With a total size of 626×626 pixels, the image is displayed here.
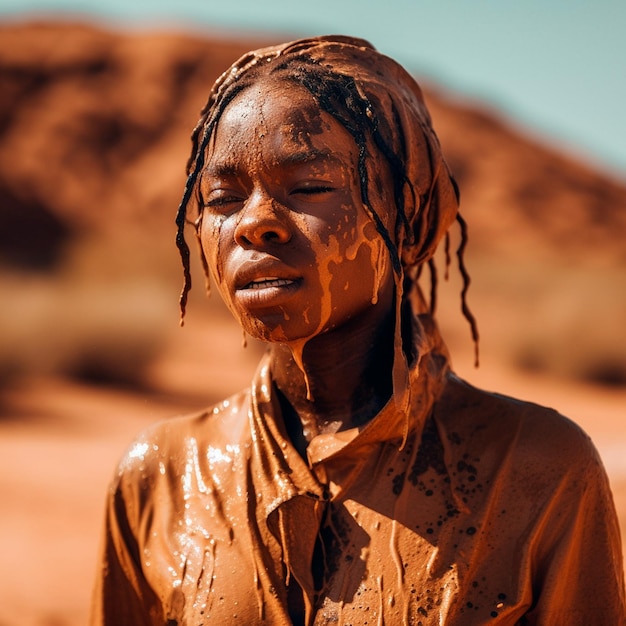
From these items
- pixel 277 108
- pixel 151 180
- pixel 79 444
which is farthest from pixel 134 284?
pixel 277 108

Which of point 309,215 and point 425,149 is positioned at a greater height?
point 425,149

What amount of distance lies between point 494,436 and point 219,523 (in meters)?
0.57

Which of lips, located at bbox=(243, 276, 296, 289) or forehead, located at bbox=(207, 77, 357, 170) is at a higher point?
forehead, located at bbox=(207, 77, 357, 170)

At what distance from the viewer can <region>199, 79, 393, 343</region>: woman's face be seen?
6.16 feet

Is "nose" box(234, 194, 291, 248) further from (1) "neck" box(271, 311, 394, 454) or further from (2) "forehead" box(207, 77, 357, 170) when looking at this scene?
(1) "neck" box(271, 311, 394, 454)

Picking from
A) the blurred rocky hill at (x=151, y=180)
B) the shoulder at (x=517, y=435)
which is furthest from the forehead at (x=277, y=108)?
the blurred rocky hill at (x=151, y=180)

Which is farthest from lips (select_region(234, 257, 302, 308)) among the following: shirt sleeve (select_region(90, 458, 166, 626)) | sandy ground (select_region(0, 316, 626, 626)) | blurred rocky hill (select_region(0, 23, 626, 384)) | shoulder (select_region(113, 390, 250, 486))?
blurred rocky hill (select_region(0, 23, 626, 384))

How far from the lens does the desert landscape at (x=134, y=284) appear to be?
939cm

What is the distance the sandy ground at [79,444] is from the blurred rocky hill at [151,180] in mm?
4414

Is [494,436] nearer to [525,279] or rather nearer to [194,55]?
[525,279]

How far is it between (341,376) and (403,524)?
12.7 inches

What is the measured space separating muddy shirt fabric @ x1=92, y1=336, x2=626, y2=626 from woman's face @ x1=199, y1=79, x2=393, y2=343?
0.26 metres

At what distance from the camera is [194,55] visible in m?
37.7

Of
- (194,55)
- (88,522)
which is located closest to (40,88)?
(194,55)
